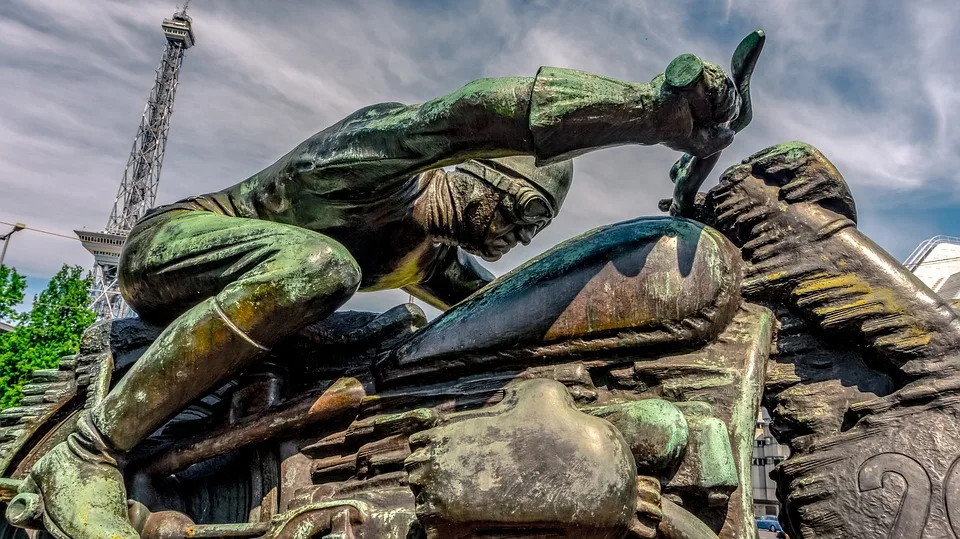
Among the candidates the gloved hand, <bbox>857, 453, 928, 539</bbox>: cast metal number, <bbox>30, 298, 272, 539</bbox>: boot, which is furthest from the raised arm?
<bbox>857, 453, 928, 539</bbox>: cast metal number

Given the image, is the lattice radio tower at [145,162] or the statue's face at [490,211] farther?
the lattice radio tower at [145,162]

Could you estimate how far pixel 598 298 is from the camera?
2213 mm

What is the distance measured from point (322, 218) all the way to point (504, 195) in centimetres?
76

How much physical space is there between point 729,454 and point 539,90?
1.16 meters

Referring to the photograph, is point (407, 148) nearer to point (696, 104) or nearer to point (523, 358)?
point (523, 358)

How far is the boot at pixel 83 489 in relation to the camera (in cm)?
203

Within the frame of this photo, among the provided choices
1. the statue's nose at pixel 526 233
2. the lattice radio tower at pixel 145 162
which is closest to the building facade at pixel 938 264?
the statue's nose at pixel 526 233

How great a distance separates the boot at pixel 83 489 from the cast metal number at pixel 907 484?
2172 mm

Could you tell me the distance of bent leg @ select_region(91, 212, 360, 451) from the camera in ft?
7.04

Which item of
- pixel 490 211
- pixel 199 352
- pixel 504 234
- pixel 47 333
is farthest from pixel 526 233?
pixel 47 333

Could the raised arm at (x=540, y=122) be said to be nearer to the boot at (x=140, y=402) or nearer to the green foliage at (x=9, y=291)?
the boot at (x=140, y=402)

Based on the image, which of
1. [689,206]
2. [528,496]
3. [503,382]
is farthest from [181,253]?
[689,206]

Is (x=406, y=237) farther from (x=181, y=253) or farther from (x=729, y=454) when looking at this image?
(x=729, y=454)

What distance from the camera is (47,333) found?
1473cm
